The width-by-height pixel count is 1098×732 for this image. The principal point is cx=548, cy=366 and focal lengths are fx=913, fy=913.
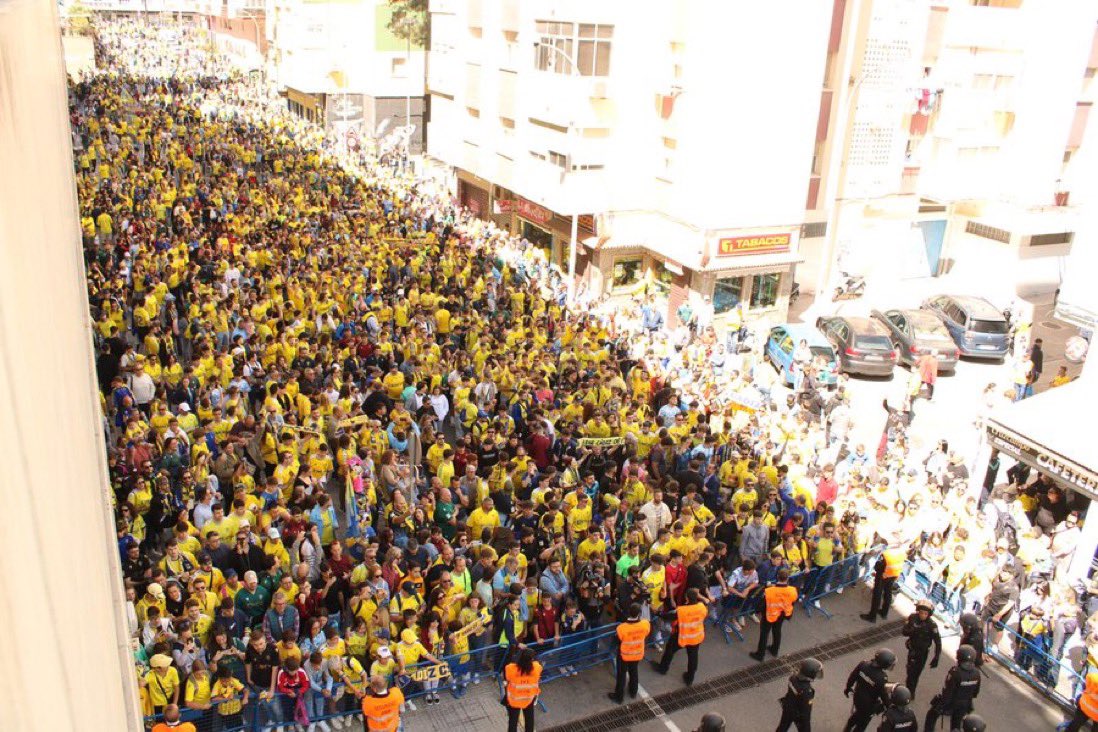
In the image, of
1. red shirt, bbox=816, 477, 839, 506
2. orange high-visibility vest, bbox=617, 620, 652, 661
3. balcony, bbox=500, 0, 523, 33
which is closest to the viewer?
orange high-visibility vest, bbox=617, 620, 652, 661

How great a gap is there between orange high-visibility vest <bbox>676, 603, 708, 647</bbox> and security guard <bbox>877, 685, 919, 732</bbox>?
7.97 feet

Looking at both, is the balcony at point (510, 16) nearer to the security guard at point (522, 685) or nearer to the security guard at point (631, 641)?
the security guard at point (631, 641)

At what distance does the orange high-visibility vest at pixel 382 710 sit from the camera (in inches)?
364

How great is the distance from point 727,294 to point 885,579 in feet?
52.1

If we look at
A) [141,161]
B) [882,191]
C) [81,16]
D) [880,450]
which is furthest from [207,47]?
[880,450]

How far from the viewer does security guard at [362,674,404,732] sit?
921 centimetres

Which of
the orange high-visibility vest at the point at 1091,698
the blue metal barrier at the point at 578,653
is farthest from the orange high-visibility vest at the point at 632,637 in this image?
the orange high-visibility vest at the point at 1091,698

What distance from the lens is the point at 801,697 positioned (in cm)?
1002

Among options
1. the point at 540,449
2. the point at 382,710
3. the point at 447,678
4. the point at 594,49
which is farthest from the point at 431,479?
the point at 594,49

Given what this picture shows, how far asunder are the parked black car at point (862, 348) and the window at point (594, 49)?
10.6m

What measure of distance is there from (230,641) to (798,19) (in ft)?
76.2

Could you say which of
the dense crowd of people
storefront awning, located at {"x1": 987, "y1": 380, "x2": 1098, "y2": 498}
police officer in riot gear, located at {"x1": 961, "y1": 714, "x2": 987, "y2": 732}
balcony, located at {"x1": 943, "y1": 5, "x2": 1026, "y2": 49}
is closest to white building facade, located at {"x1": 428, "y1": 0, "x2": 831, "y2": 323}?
the dense crowd of people

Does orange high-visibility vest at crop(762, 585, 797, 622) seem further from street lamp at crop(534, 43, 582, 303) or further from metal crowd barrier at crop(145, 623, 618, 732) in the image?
street lamp at crop(534, 43, 582, 303)

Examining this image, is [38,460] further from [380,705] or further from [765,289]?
[765,289]
